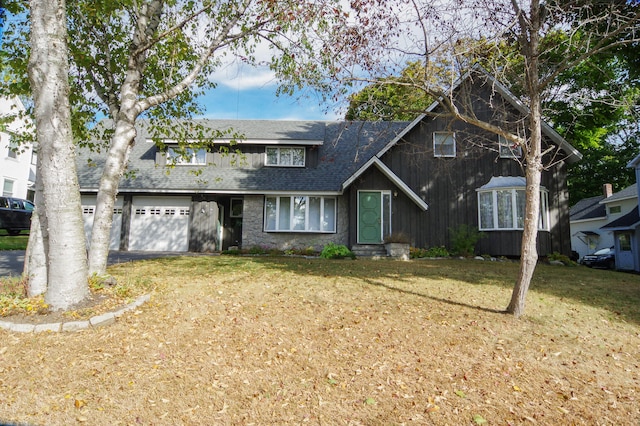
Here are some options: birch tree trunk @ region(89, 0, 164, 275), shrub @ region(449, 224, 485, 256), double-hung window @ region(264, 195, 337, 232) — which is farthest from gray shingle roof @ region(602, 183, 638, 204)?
birch tree trunk @ region(89, 0, 164, 275)

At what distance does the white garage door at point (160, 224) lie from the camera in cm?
1659

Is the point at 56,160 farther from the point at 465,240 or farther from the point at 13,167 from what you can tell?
the point at 13,167

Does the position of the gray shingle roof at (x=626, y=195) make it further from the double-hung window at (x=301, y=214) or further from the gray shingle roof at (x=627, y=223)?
the double-hung window at (x=301, y=214)

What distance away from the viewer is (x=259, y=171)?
1728 cm

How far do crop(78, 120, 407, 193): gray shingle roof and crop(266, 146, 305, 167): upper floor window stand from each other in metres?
0.37

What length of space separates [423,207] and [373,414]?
1209cm

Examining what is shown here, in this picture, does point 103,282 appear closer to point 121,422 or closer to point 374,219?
point 121,422

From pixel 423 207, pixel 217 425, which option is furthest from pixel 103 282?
pixel 423 207

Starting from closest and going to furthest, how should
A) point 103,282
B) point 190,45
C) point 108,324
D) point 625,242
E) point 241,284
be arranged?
point 108,324, point 103,282, point 241,284, point 190,45, point 625,242

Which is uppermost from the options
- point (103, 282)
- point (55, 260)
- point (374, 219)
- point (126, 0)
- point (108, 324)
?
point (126, 0)

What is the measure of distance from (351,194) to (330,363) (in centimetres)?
1120

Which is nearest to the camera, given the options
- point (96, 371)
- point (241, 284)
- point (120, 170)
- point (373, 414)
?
point (373, 414)

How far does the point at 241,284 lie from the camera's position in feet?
26.0

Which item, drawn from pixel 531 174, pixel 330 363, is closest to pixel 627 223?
pixel 531 174
